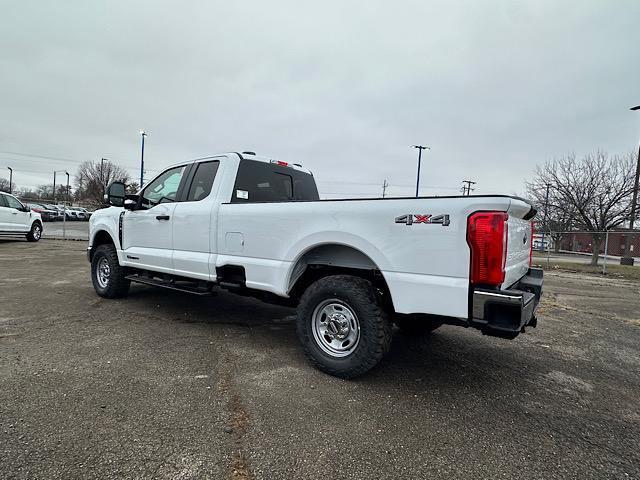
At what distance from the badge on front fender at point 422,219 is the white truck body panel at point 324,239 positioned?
23mm

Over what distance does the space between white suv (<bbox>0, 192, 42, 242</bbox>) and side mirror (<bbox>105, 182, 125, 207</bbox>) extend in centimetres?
1210

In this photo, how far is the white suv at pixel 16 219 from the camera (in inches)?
546

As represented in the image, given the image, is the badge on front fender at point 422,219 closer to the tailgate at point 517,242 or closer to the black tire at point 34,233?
Result: the tailgate at point 517,242

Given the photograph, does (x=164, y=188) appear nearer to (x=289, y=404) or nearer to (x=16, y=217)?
(x=289, y=404)

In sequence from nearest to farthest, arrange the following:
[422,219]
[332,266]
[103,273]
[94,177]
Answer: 1. [422,219]
2. [332,266]
3. [103,273]
4. [94,177]

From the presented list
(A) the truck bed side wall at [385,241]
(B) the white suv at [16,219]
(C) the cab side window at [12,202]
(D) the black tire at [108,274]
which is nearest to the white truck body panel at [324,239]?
(A) the truck bed side wall at [385,241]

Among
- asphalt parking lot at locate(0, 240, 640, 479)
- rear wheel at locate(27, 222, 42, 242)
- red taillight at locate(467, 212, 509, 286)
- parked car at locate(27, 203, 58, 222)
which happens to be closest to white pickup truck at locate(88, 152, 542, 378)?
red taillight at locate(467, 212, 509, 286)

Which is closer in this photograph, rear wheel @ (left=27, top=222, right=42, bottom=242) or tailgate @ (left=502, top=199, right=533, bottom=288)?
tailgate @ (left=502, top=199, right=533, bottom=288)

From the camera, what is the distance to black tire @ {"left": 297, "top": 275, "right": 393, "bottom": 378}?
2969mm

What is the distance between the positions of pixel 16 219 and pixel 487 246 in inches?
684

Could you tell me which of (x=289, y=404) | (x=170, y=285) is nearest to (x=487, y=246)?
(x=289, y=404)

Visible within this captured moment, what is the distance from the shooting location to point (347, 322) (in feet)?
10.5

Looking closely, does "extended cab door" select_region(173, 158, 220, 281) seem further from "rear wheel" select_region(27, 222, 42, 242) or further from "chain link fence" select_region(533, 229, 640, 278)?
"rear wheel" select_region(27, 222, 42, 242)

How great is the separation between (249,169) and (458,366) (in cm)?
307
